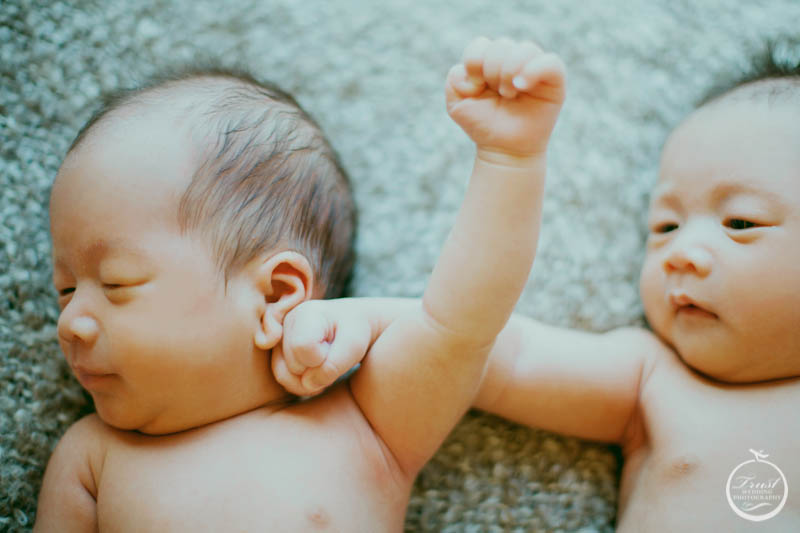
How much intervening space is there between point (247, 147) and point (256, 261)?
164 millimetres

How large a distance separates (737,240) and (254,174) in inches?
27.2

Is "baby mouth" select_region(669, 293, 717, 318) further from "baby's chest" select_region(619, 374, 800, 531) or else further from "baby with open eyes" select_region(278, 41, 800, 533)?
"baby's chest" select_region(619, 374, 800, 531)

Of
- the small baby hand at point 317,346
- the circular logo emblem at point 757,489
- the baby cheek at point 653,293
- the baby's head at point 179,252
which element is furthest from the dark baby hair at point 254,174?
the circular logo emblem at point 757,489

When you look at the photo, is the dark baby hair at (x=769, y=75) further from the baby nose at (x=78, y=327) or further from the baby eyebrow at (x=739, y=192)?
the baby nose at (x=78, y=327)

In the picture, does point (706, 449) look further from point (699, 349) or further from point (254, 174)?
point (254, 174)

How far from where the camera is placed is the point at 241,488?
98cm

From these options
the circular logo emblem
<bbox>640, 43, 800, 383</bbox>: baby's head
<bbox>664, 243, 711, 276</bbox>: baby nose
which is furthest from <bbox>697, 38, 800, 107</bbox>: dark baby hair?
the circular logo emblem

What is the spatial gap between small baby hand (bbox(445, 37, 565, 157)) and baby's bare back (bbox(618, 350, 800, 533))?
1.56ft

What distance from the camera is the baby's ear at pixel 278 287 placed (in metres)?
1.01

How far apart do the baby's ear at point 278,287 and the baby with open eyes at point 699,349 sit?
1.6 inches

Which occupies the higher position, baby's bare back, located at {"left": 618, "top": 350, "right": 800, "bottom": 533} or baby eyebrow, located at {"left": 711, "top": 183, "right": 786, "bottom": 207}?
baby eyebrow, located at {"left": 711, "top": 183, "right": 786, "bottom": 207}

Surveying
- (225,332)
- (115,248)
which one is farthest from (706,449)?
(115,248)

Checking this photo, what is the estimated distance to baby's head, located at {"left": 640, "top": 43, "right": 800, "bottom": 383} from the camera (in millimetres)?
1005

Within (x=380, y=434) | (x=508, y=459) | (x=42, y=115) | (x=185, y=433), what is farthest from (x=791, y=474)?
(x=42, y=115)
